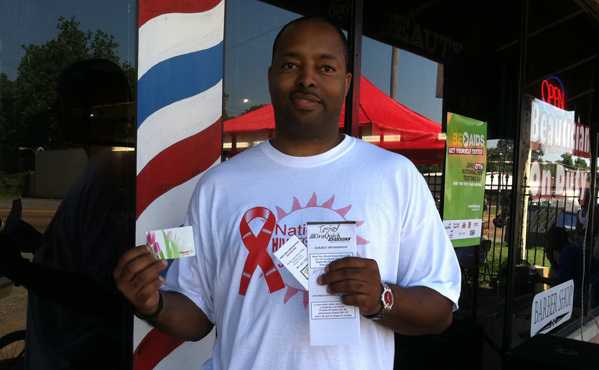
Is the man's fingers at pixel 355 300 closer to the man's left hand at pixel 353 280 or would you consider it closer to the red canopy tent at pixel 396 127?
the man's left hand at pixel 353 280

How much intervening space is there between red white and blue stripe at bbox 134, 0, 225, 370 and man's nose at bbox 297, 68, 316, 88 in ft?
2.34

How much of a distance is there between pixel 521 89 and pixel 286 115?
10.9 feet

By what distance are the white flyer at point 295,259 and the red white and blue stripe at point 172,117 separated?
89 centimetres

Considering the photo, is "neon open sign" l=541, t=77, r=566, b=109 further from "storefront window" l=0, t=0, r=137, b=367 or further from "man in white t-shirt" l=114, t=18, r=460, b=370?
"storefront window" l=0, t=0, r=137, b=367

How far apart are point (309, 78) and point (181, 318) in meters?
0.79

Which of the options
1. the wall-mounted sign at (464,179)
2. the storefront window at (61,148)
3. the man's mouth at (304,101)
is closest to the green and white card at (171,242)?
the man's mouth at (304,101)

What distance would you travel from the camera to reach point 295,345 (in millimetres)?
1411

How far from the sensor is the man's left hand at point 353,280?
1.27 m

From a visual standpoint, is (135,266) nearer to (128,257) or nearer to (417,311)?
(128,257)

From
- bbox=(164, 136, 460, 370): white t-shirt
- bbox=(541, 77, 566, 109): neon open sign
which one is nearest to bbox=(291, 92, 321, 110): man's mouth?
bbox=(164, 136, 460, 370): white t-shirt

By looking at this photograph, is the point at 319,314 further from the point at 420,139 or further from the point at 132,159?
the point at 420,139

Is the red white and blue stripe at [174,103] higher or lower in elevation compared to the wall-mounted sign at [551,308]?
higher

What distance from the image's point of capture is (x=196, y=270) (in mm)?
1582

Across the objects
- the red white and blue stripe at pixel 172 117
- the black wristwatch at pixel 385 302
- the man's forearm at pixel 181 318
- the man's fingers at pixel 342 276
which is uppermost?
the red white and blue stripe at pixel 172 117
